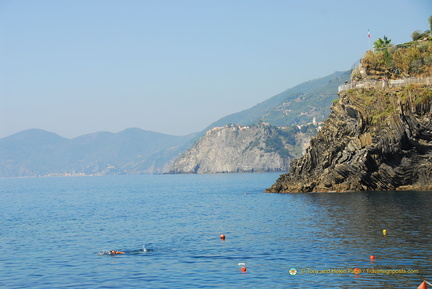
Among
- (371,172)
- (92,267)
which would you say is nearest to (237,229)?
(92,267)

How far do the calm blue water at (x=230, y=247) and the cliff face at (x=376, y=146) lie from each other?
47.5 ft

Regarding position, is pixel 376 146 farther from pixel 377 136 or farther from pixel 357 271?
pixel 357 271

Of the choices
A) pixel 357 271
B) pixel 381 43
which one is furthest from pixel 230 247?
pixel 381 43

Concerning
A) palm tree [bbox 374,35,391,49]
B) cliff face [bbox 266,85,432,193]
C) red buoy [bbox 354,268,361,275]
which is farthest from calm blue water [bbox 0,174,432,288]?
palm tree [bbox 374,35,391,49]

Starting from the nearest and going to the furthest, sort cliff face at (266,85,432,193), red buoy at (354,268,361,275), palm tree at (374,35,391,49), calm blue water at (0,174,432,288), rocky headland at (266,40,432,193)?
red buoy at (354,268,361,275) → calm blue water at (0,174,432,288) → cliff face at (266,85,432,193) → rocky headland at (266,40,432,193) → palm tree at (374,35,391,49)

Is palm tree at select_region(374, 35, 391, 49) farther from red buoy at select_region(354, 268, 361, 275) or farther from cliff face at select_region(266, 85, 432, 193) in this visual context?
red buoy at select_region(354, 268, 361, 275)

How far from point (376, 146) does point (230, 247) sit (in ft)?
163

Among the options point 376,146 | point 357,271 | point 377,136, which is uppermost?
point 377,136

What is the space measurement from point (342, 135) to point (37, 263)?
6733 centimetres

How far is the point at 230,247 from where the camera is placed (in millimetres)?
44531

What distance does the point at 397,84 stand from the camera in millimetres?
95812

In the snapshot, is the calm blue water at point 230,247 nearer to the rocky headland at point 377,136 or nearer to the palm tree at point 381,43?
the rocky headland at point 377,136

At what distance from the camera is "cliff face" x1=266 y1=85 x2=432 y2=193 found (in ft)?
281

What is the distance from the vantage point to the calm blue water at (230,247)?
34.0 metres
